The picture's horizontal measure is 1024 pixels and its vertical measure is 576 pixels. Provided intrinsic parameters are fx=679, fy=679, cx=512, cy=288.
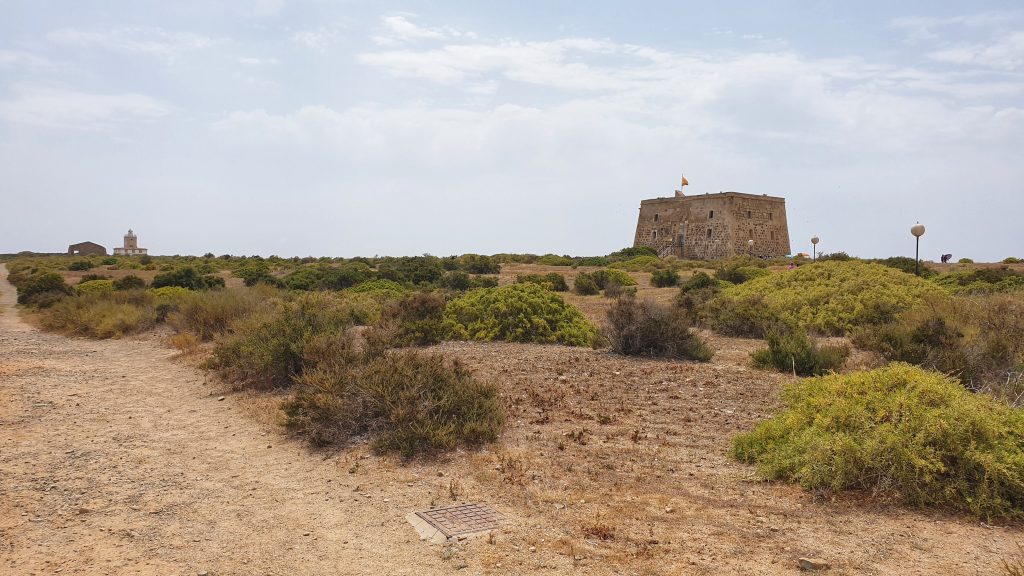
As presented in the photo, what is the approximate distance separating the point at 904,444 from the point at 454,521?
352 cm

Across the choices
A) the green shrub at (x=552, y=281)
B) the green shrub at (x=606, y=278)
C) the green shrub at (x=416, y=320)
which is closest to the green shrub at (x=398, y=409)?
the green shrub at (x=416, y=320)

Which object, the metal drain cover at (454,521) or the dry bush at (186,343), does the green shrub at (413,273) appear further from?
the metal drain cover at (454,521)

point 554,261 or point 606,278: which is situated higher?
point 554,261

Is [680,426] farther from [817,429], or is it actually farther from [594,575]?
[594,575]

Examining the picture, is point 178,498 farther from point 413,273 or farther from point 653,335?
point 413,273

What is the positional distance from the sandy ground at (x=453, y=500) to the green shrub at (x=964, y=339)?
2.49 m

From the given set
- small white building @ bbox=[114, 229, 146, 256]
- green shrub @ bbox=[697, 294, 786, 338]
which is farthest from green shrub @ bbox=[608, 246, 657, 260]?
small white building @ bbox=[114, 229, 146, 256]

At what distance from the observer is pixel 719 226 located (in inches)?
1970

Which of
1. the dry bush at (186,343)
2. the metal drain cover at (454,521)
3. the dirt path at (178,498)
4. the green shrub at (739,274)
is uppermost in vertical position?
the green shrub at (739,274)

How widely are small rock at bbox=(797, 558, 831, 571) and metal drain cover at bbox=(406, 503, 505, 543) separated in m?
2.07

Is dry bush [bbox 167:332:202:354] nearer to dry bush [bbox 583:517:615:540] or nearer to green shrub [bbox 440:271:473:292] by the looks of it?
dry bush [bbox 583:517:615:540]

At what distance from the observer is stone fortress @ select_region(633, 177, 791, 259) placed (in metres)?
49.6

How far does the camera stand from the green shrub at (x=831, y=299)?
15094 mm

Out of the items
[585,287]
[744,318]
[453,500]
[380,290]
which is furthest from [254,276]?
[453,500]
